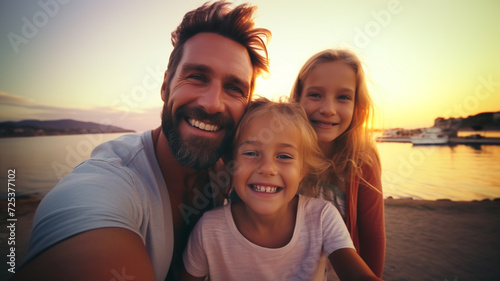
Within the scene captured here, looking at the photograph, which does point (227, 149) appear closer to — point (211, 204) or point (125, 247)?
point (211, 204)

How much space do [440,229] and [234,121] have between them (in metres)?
9.65

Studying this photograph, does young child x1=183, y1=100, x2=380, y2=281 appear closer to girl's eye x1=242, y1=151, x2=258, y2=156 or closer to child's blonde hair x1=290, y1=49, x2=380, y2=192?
girl's eye x1=242, y1=151, x2=258, y2=156

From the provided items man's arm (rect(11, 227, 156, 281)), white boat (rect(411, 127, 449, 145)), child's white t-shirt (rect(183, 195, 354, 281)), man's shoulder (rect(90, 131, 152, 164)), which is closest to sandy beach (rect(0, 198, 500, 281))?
child's white t-shirt (rect(183, 195, 354, 281))

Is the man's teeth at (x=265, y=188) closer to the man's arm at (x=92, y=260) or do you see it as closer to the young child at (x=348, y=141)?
the young child at (x=348, y=141)

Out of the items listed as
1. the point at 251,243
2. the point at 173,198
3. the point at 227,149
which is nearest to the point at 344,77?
the point at 227,149

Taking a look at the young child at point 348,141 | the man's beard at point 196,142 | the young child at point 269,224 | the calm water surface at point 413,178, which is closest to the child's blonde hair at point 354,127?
the young child at point 348,141

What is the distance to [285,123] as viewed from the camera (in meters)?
2.08

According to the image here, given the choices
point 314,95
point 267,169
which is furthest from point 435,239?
point 267,169

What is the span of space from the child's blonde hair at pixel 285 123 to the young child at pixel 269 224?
0.01 meters

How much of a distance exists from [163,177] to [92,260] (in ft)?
3.43

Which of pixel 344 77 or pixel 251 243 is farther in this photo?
pixel 344 77

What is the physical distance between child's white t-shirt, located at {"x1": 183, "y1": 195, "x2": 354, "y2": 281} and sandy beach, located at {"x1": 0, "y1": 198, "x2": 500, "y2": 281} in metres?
4.45

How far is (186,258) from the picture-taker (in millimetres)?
1837

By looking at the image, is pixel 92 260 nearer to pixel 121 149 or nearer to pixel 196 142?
pixel 121 149
